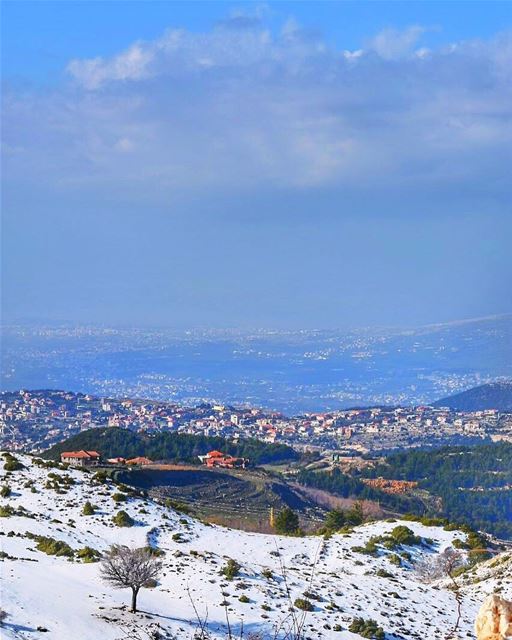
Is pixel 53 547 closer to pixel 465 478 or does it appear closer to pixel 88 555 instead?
pixel 88 555

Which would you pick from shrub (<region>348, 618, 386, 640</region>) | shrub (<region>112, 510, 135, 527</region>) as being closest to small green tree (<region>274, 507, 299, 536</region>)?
shrub (<region>112, 510, 135, 527</region>)

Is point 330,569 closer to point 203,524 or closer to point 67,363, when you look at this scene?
point 203,524

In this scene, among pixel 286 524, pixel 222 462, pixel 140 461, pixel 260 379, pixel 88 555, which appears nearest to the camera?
pixel 88 555

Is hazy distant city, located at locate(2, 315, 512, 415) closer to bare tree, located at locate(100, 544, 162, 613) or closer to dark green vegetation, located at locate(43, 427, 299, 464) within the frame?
dark green vegetation, located at locate(43, 427, 299, 464)

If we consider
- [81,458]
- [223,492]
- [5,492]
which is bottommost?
[5,492]

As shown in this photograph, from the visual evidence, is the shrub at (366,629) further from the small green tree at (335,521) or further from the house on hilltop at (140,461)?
the house on hilltop at (140,461)

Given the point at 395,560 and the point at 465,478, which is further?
the point at 465,478

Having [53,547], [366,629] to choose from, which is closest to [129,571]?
[366,629]
